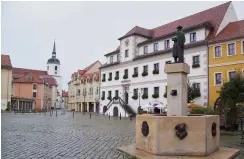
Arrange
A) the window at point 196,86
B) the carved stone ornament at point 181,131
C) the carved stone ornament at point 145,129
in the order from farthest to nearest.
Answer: the window at point 196,86 → the carved stone ornament at point 145,129 → the carved stone ornament at point 181,131

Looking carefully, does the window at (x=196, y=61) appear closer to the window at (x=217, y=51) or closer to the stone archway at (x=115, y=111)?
the window at (x=217, y=51)

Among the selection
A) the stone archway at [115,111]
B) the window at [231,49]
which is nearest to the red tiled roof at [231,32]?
the window at [231,49]

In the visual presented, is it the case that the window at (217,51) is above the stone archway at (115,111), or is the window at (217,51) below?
above

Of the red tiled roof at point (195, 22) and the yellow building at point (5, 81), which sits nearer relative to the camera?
the red tiled roof at point (195, 22)

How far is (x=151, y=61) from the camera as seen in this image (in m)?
39.6

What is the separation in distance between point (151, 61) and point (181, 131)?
1233 inches

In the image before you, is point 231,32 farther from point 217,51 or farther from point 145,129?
point 145,129

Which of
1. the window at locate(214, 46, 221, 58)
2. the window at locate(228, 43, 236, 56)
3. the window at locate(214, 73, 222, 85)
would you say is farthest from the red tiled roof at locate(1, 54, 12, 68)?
the window at locate(228, 43, 236, 56)

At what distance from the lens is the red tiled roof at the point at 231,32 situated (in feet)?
97.5

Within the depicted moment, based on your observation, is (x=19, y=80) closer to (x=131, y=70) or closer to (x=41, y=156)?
(x=131, y=70)

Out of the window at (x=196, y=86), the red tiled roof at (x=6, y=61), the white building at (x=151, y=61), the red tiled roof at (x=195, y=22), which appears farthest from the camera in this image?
the red tiled roof at (x=6, y=61)

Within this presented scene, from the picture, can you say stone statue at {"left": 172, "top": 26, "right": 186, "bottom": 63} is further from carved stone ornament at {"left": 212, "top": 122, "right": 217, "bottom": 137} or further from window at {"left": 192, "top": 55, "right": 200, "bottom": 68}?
window at {"left": 192, "top": 55, "right": 200, "bottom": 68}

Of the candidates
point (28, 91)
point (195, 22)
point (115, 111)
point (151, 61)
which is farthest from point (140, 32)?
point (28, 91)

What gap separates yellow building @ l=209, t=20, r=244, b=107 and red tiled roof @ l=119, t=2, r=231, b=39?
2026mm
